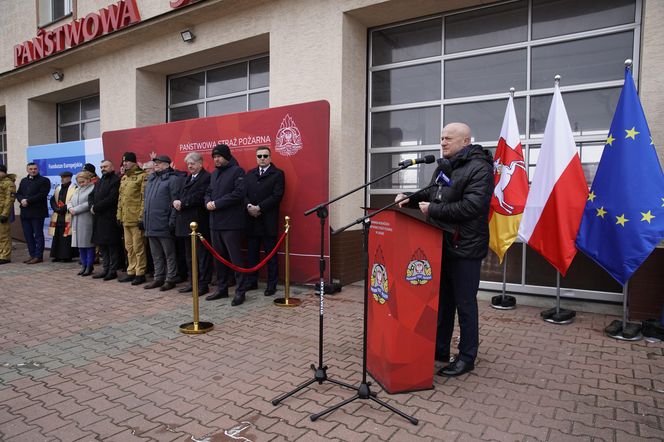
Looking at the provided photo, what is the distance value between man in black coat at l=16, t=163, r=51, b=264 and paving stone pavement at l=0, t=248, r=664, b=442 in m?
4.75

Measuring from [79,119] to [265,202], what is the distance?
9961mm

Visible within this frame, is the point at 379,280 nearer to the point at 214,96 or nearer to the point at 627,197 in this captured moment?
the point at 627,197

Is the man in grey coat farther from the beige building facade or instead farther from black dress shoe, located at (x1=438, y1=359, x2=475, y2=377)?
black dress shoe, located at (x1=438, y1=359, x2=475, y2=377)

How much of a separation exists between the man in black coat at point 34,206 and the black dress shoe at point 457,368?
9586 mm

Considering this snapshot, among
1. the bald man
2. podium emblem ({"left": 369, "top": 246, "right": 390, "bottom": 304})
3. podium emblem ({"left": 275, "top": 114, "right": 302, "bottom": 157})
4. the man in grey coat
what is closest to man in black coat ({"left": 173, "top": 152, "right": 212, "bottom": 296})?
the man in grey coat

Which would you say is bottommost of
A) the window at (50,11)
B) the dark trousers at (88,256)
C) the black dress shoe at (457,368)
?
the black dress shoe at (457,368)

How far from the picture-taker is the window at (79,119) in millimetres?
12750

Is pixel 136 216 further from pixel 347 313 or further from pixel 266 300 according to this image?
pixel 347 313

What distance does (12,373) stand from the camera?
3.79m

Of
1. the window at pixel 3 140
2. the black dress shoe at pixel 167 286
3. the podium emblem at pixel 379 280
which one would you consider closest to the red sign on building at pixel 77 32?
the window at pixel 3 140

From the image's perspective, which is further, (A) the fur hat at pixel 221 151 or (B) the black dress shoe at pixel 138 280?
(B) the black dress shoe at pixel 138 280

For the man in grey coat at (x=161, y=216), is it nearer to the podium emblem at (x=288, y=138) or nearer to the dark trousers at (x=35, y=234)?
the podium emblem at (x=288, y=138)

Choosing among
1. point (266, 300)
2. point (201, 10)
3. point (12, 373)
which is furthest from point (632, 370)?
point (201, 10)

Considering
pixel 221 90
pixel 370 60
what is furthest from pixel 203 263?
pixel 221 90
